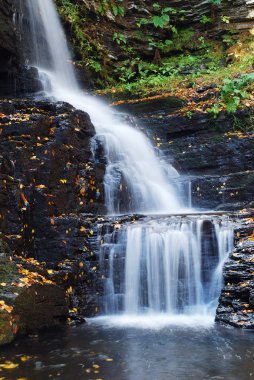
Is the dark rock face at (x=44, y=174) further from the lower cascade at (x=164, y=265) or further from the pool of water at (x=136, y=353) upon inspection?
the pool of water at (x=136, y=353)

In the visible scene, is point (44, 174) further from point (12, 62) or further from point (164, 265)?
point (12, 62)

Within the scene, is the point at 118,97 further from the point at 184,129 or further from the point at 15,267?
the point at 15,267

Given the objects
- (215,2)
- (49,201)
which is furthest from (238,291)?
(215,2)

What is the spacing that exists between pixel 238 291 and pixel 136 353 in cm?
218

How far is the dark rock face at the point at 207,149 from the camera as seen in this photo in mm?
10062

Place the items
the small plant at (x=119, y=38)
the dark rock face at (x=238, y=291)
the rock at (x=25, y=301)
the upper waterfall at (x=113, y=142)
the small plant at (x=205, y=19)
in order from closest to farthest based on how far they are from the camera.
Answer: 1. the rock at (x=25, y=301)
2. the dark rock face at (x=238, y=291)
3. the upper waterfall at (x=113, y=142)
4. the small plant at (x=119, y=38)
5. the small plant at (x=205, y=19)

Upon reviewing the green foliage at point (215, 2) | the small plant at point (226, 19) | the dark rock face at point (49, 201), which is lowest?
the dark rock face at point (49, 201)

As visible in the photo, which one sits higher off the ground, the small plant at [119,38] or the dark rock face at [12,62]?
the small plant at [119,38]

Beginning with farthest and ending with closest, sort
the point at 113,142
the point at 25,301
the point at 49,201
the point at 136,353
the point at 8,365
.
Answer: the point at 113,142 → the point at 49,201 → the point at 25,301 → the point at 136,353 → the point at 8,365

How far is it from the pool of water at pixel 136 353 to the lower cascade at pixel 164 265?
30.5 inches

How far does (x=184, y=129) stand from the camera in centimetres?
1208

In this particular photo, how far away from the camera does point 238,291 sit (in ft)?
21.1

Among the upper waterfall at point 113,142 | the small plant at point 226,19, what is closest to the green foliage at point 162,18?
the small plant at point 226,19

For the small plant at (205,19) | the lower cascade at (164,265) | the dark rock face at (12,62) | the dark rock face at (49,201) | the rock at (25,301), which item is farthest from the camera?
the small plant at (205,19)
